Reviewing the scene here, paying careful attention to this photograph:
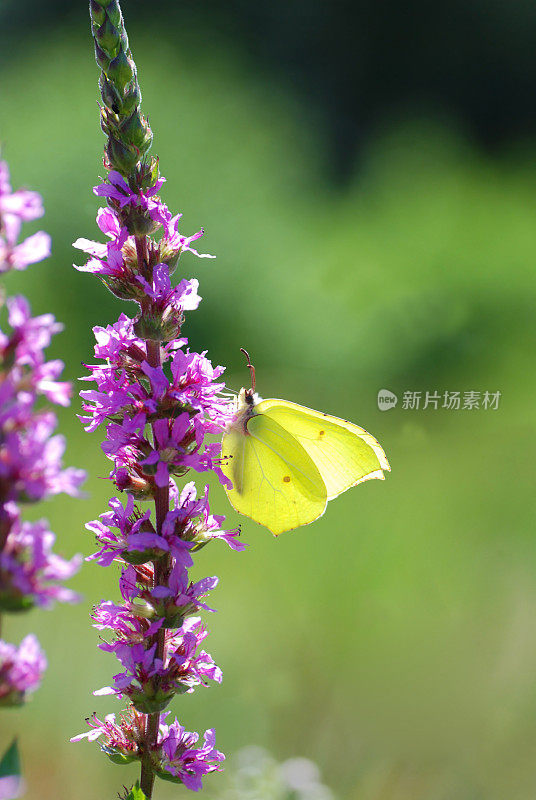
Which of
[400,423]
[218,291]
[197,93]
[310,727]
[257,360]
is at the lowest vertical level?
[310,727]

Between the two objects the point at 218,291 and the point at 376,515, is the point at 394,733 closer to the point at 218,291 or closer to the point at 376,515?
the point at 376,515

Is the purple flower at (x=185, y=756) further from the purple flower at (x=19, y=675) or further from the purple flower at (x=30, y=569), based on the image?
the purple flower at (x=30, y=569)

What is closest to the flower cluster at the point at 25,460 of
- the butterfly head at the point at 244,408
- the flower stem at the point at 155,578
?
the flower stem at the point at 155,578

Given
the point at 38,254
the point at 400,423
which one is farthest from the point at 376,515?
the point at 38,254

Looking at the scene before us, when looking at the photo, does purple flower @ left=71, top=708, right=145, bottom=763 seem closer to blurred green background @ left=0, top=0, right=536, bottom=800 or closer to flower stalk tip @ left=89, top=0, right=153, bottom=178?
flower stalk tip @ left=89, top=0, right=153, bottom=178

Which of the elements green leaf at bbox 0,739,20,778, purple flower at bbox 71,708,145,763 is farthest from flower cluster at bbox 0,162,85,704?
purple flower at bbox 71,708,145,763

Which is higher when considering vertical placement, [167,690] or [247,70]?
[247,70]
